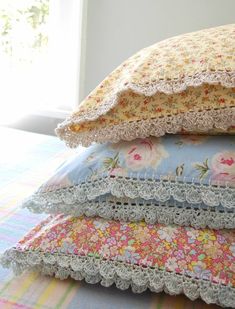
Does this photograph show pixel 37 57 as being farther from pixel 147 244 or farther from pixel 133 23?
pixel 147 244

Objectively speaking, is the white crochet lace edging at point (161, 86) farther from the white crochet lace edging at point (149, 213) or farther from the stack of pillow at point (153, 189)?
the white crochet lace edging at point (149, 213)

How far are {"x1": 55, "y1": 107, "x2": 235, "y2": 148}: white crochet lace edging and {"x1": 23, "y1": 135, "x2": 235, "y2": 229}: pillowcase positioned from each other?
0.12 ft

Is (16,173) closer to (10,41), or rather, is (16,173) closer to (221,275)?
(221,275)

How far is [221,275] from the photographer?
2.02ft

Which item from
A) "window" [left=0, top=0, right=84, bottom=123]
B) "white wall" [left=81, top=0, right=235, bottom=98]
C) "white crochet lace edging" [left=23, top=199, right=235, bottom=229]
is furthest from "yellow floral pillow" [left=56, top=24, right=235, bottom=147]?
"window" [left=0, top=0, right=84, bottom=123]

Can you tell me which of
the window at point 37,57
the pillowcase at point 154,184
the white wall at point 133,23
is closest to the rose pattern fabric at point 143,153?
the pillowcase at point 154,184

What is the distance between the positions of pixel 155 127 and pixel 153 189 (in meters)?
0.11

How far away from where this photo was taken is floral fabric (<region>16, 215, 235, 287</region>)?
24.7 inches

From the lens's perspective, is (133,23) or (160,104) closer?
(160,104)

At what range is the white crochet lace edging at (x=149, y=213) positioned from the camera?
66 cm

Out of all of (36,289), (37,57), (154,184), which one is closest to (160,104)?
(154,184)

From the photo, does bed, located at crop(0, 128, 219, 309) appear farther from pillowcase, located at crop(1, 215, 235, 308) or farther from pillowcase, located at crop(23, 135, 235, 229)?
pillowcase, located at crop(23, 135, 235, 229)

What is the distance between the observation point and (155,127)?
69 centimetres

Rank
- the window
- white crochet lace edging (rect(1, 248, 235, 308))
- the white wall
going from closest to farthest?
white crochet lace edging (rect(1, 248, 235, 308)) < the white wall < the window
